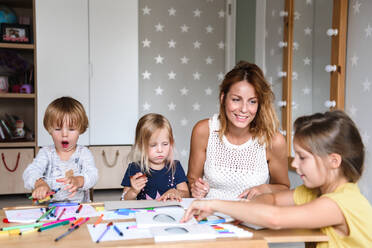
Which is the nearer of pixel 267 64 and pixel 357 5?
pixel 357 5

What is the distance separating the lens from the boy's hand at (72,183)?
50.2 inches

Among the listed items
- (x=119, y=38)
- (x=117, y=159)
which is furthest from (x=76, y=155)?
(x=119, y=38)

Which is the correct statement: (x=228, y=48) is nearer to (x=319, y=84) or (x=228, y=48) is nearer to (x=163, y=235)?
(x=319, y=84)

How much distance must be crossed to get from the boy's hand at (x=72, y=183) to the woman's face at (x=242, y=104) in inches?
26.7

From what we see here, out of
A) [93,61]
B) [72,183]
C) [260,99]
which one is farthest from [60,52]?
[260,99]

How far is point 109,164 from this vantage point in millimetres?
3283

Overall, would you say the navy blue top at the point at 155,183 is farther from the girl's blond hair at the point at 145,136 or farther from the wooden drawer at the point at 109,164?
the wooden drawer at the point at 109,164

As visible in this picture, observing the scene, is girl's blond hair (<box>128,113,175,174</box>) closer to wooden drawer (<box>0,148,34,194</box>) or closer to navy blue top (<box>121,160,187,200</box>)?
navy blue top (<box>121,160,187,200</box>)

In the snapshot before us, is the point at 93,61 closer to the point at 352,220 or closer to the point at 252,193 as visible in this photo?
the point at 252,193

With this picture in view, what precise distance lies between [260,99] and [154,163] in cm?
54

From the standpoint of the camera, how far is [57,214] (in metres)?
1.08

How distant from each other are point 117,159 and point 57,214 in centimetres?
223

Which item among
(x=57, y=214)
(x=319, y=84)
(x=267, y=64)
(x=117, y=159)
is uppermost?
(x=267, y=64)

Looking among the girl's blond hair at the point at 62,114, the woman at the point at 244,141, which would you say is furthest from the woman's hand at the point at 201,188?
the girl's blond hair at the point at 62,114
